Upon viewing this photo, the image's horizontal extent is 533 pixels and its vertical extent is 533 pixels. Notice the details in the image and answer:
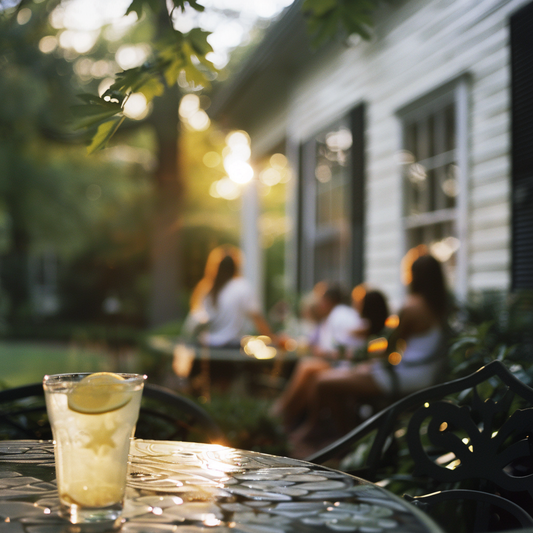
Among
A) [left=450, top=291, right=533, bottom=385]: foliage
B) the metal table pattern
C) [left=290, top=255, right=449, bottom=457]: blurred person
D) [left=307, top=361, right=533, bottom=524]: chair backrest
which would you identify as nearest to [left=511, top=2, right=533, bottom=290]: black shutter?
[left=450, top=291, right=533, bottom=385]: foliage

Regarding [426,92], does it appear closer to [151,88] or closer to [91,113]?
[151,88]

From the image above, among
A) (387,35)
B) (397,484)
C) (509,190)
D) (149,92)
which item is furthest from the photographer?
(387,35)

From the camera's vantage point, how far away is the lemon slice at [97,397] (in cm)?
87

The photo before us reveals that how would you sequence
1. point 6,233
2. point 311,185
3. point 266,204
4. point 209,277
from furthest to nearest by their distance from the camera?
point 266,204
point 6,233
point 311,185
point 209,277

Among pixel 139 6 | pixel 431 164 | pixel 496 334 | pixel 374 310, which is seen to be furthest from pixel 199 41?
pixel 431 164

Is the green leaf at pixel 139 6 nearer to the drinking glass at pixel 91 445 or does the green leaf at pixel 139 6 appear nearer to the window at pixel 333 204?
the drinking glass at pixel 91 445

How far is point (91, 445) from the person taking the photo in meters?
0.89

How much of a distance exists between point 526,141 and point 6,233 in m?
20.2

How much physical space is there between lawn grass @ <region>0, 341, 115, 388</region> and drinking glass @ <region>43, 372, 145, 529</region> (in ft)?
23.5

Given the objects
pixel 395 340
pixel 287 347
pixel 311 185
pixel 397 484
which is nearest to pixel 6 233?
pixel 311 185

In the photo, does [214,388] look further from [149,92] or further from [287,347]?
[149,92]

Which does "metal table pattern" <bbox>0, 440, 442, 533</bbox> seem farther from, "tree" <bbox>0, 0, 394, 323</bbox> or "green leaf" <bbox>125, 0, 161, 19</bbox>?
"green leaf" <bbox>125, 0, 161, 19</bbox>

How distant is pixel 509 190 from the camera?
11.9 ft

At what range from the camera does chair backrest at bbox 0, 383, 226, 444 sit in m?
1.79
